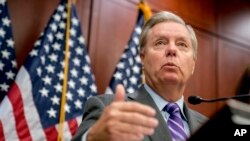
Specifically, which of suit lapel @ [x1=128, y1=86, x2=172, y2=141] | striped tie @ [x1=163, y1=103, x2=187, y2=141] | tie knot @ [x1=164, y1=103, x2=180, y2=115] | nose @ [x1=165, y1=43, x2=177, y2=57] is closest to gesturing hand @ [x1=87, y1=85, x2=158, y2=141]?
suit lapel @ [x1=128, y1=86, x2=172, y2=141]

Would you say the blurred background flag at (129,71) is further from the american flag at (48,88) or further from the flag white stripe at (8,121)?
the flag white stripe at (8,121)

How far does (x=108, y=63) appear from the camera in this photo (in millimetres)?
3076

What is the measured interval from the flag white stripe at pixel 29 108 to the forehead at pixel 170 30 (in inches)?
42.9

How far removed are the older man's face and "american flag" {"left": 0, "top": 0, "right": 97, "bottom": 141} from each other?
1.02m

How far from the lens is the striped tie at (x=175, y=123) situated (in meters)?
1.27

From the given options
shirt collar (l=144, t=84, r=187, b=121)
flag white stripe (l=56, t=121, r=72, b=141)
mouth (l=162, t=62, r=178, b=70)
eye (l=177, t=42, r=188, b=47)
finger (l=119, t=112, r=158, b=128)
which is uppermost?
eye (l=177, t=42, r=188, b=47)

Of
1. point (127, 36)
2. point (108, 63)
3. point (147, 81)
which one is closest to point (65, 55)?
point (108, 63)

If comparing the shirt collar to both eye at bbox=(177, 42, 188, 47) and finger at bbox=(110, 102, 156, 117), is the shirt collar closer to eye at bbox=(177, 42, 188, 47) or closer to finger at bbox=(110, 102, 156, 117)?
eye at bbox=(177, 42, 188, 47)

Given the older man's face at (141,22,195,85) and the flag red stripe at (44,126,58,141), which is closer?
the older man's face at (141,22,195,85)

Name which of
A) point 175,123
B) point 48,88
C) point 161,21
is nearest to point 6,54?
point 48,88

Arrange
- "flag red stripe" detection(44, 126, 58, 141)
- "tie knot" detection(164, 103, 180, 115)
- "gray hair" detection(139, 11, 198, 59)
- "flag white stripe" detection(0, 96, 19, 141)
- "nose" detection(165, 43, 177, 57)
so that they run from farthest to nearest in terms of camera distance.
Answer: "flag red stripe" detection(44, 126, 58, 141) < "flag white stripe" detection(0, 96, 19, 141) < "gray hair" detection(139, 11, 198, 59) < "nose" detection(165, 43, 177, 57) < "tie knot" detection(164, 103, 180, 115)

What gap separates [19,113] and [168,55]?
48.1 inches

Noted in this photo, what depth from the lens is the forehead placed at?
157cm

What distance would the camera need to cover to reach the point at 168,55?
152 centimetres
